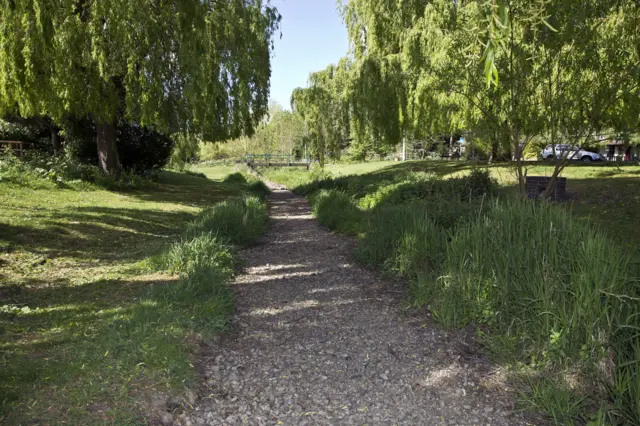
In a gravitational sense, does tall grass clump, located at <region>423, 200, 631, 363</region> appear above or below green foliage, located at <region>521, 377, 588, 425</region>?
above

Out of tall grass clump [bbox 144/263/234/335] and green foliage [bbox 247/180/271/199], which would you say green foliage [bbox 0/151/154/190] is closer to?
green foliage [bbox 247/180/271/199]

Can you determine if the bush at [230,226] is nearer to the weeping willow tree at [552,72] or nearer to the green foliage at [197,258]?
the green foliage at [197,258]

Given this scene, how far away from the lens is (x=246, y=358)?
12.3 feet

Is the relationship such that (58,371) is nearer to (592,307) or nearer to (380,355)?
(380,355)

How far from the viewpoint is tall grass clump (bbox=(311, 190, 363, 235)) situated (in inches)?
366

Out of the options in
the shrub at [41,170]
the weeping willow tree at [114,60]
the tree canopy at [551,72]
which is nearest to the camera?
the tree canopy at [551,72]

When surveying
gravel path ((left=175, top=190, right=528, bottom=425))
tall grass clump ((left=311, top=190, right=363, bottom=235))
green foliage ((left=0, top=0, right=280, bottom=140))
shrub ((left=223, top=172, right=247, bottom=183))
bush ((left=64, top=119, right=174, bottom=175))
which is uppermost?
green foliage ((left=0, top=0, right=280, bottom=140))

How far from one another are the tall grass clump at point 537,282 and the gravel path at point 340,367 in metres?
0.36

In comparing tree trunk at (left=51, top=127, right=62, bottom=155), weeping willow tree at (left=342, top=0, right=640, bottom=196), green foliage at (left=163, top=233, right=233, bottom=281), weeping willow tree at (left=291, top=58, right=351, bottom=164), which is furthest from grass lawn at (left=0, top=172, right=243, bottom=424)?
weeping willow tree at (left=291, top=58, right=351, bottom=164)

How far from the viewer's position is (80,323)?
4.00 m

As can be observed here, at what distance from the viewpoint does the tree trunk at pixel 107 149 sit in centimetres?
1392

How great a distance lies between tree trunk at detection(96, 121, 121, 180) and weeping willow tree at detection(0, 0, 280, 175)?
5.37 ft

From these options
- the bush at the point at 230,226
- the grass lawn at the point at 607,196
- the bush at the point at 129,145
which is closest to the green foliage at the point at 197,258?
the bush at the point at 230,226

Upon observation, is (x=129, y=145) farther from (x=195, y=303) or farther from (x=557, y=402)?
(x=557, y=402)
